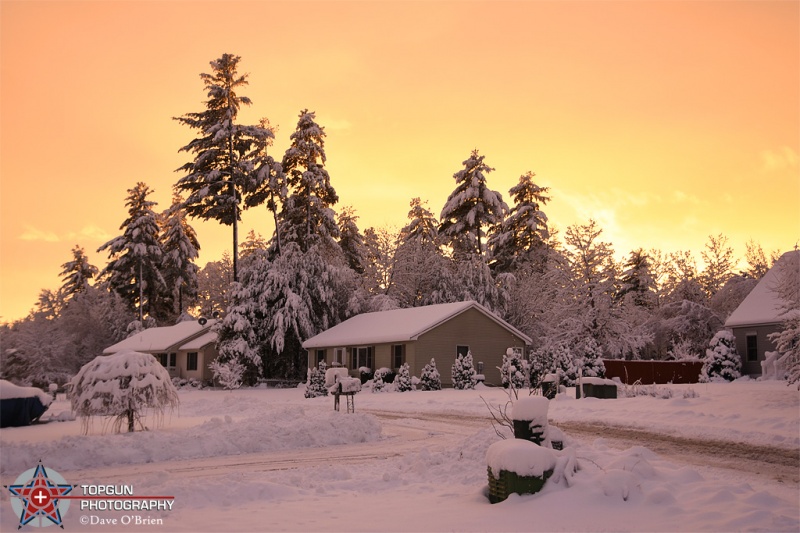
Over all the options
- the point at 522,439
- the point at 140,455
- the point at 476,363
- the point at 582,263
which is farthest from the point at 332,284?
the point at 522,439

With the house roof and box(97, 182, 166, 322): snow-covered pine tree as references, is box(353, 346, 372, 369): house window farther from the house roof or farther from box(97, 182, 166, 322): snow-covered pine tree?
box(97, 182, 166, 322): snow-covered pine tree

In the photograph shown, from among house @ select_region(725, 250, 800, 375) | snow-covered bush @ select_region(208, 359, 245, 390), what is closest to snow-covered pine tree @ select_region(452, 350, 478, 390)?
house @ select_region(725, 250, 800, 375)

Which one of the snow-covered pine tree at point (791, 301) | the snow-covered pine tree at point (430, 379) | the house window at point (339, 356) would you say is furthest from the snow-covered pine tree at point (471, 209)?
the snow-covered pine tree at point (791, 301)

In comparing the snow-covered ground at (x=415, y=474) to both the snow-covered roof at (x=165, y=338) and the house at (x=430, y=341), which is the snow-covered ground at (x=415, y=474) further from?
the snow-covered roof at (x=165, y=338)

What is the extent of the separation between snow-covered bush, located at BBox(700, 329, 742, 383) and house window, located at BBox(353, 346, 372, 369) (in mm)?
19922

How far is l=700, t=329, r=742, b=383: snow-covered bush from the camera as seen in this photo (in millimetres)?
34812

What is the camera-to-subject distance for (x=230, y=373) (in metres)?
48.3

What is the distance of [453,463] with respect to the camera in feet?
39.1

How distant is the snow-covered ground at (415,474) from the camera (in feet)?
26.8

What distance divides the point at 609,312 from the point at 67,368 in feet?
151

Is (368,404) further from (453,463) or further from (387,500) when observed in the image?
(387,500)

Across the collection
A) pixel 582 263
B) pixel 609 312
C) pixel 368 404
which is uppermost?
pixel 582 263

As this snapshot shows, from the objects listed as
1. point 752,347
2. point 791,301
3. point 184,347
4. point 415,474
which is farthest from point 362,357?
point 415,474

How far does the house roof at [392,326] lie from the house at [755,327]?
13.0m
